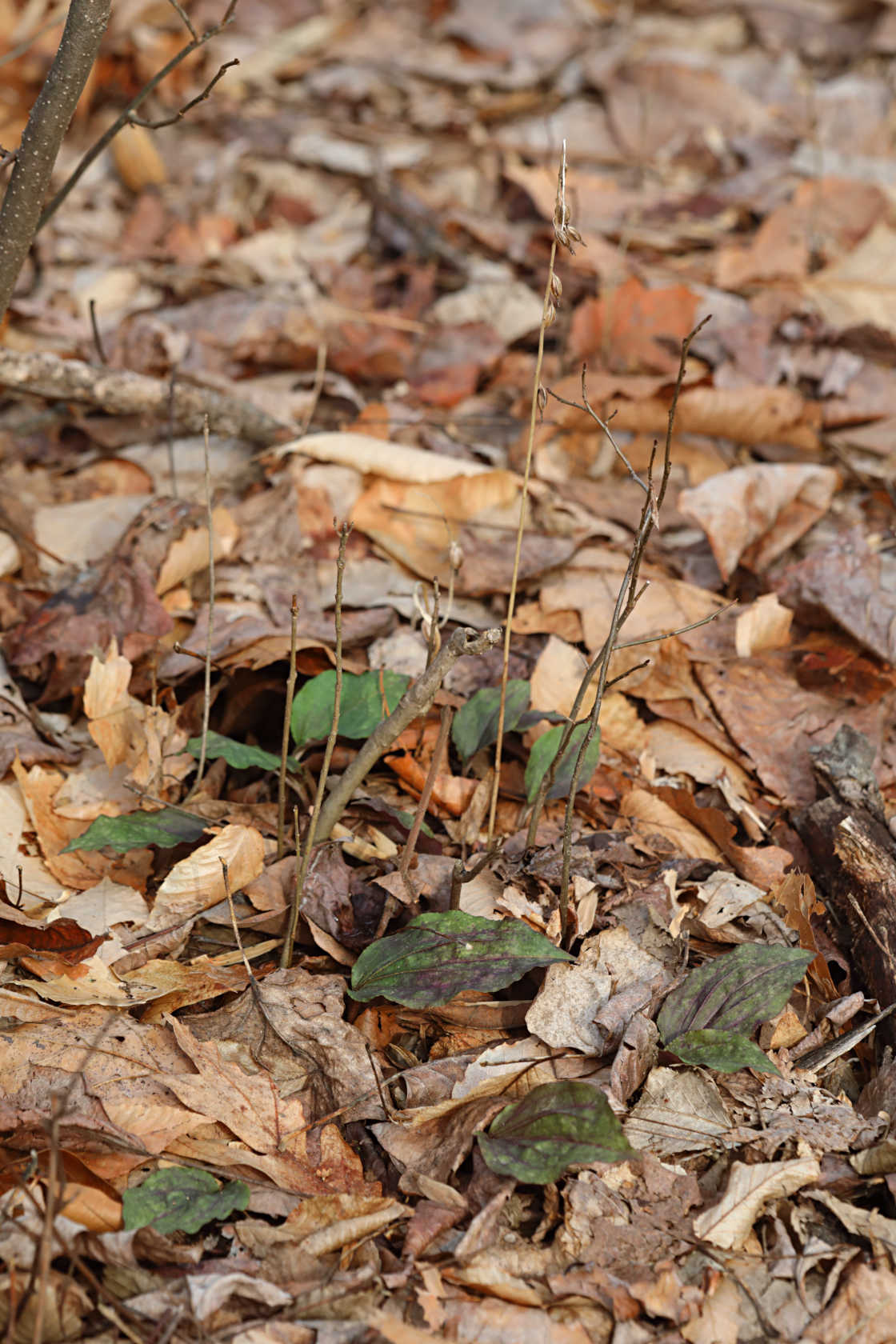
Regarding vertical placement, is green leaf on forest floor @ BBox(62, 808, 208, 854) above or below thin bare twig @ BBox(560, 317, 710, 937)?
below

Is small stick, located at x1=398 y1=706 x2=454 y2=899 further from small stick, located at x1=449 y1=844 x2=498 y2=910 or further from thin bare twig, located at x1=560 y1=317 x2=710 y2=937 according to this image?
thin bare twig, located at x1=560 y1=317 x2=710 y2=937

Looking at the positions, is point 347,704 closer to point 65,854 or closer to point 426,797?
point 426,797

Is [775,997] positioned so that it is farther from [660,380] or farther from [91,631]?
[660,380]

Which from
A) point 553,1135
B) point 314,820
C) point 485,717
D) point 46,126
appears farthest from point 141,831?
point 46,126

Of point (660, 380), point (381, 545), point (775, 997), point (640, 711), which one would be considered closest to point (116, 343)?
point (381, 545)

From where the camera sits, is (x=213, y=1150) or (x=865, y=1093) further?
(x=865, y=1093)

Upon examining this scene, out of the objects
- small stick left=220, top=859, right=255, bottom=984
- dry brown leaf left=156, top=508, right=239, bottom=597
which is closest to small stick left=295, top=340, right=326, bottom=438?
dry brown leaf left=156, top=508, right=239, bottom=597
